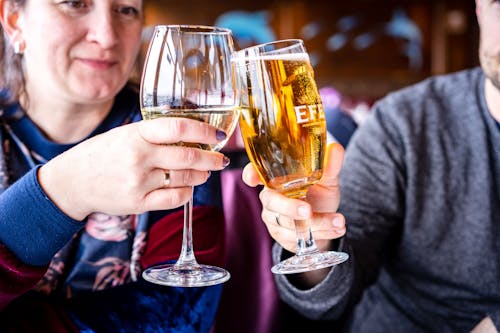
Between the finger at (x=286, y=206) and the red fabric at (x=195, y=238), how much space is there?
0.72ft

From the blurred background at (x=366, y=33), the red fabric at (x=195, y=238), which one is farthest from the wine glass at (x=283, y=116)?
the blurred background at (x=366, y=33)

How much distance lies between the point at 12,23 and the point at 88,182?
566 mm

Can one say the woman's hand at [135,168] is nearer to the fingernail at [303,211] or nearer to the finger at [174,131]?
the finger at [174,131]

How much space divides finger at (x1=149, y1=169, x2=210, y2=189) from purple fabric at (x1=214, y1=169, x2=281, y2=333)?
0.56 metres

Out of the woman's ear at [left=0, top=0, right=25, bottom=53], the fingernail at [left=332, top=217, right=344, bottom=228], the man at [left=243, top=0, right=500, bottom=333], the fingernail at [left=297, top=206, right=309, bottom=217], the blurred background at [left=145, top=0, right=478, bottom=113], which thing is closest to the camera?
the fingernail at [left=297, top=206, right=309, bottom=217]

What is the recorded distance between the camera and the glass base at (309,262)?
0.86 metres

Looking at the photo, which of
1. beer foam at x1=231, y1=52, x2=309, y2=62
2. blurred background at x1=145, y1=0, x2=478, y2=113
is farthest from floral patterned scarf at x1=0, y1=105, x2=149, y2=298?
blurred background at x1=145, y1=0, x2=478, y2=113

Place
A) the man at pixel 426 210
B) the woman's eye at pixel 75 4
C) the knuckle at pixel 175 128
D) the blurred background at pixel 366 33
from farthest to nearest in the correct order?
the blurred background at pixel 366 33 < the man at pixel 426 210 < the woman's eye at pixel 75 4 < the knuckle at pixel 175 128

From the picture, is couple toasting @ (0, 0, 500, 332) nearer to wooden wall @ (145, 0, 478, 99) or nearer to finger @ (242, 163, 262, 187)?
finger @ (242, 163, 262, 187)

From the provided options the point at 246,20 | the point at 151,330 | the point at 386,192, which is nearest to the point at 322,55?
the point at 246,20

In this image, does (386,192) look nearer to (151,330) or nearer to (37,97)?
(151,330)

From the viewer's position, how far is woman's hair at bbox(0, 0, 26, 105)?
131cm

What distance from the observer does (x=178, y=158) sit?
0.78 metres

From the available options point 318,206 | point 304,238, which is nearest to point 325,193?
point 318,206
